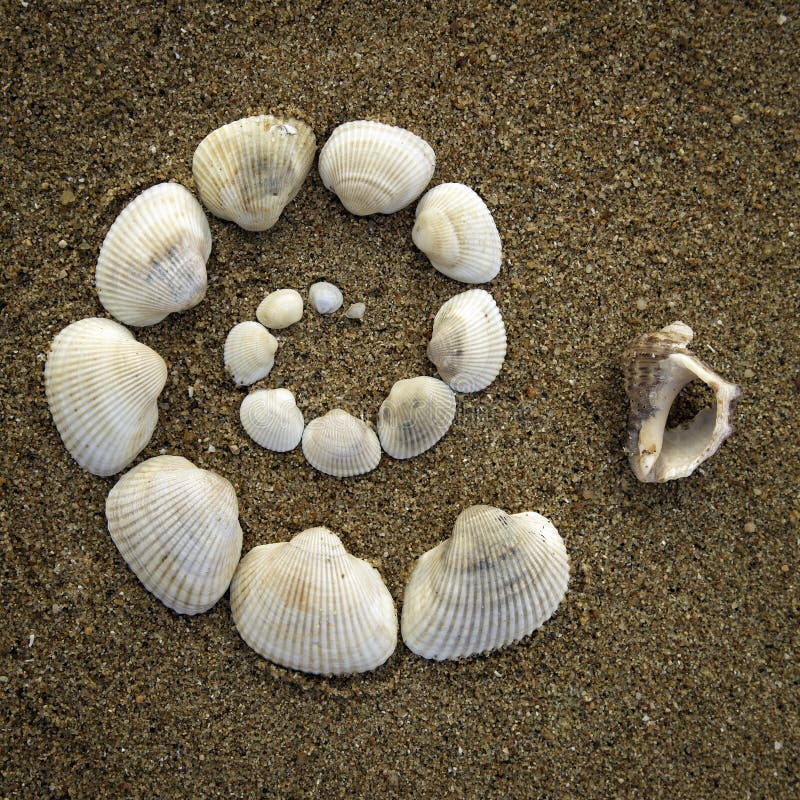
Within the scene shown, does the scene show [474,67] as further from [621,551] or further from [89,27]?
[621,551]

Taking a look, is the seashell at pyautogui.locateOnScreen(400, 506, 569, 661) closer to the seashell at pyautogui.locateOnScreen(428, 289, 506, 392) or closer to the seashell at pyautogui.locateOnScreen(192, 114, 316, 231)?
the seashell at pyautogui.locateOnScreen(428, 289, 506, 392)

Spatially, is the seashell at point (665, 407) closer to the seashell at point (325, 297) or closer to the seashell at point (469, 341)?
the seashell at point (469, 341)

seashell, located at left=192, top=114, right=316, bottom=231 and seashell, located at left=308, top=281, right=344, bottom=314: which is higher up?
seashell, located at left=192, top=114, right=316, bottom=231

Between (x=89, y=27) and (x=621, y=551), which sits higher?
(x=89, y=27)

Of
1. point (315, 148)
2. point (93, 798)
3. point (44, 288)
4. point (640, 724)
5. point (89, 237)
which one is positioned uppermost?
point (315, 148)

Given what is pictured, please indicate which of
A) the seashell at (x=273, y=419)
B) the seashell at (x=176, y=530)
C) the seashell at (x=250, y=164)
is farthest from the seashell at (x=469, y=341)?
the seashell at (x=176, y=530)

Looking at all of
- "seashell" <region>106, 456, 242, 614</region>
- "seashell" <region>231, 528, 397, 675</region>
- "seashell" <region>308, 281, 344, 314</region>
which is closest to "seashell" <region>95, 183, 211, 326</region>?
"seashell" <region>308, 281, 344, 314</region>

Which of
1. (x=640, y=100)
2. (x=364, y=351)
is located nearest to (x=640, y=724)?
(x=364, y=351)

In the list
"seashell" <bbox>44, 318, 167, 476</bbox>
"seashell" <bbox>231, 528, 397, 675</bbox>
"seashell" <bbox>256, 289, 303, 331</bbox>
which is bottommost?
"seashell" <bbox>231, 528, 397, 675</bbox>
